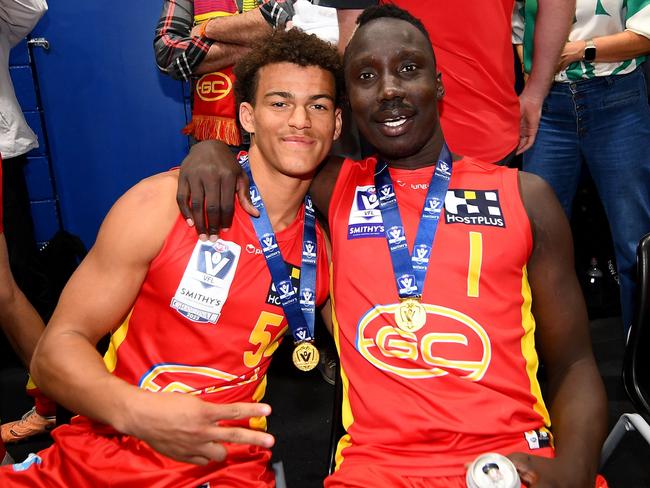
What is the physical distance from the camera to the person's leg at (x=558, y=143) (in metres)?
2.54

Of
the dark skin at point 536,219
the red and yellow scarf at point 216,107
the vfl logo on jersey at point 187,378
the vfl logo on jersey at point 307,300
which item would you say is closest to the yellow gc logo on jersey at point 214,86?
the red and yellow scarf at point 216,107

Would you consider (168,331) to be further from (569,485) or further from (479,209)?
(569,485)

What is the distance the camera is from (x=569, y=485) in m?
1.40

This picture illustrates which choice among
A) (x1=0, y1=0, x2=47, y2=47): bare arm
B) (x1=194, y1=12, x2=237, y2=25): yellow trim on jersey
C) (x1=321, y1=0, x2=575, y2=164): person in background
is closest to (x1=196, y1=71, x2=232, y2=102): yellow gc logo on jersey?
(x1=194, y1=12, x2=237, y2=25): yellow trim on jersey

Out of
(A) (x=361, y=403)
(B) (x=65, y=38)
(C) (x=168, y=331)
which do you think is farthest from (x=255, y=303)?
(B) (x=65, y=38)

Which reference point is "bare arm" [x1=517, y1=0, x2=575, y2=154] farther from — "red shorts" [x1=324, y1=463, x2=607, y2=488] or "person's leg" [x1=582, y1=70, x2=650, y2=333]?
"red shorts" [x1=324, y1=463, x2=607, y2=488]

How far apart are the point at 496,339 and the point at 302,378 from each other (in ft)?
6.66

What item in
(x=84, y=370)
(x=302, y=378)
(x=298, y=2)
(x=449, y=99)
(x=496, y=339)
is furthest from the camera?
(x=302, y=378)

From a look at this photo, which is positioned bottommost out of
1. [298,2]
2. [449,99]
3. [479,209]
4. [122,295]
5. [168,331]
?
[168,331]

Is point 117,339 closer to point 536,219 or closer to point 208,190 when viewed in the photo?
point 208,190

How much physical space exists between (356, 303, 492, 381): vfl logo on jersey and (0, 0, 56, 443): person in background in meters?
1.64

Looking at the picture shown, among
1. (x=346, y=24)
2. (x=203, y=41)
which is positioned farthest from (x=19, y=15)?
(x=346, y=24)

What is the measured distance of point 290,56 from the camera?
1.83 meters

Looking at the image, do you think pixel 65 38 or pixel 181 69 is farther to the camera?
pixel 65 38
